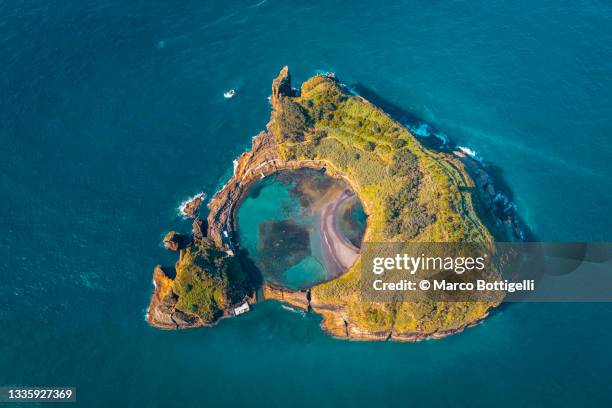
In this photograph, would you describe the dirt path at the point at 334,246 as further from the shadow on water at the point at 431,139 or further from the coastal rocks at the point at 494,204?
the coastal rocks at the point at 494,204

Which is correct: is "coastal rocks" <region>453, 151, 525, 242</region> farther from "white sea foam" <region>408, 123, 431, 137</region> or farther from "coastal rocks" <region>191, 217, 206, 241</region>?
"coastal rocks" <region>191, 217, 206, 241</region>

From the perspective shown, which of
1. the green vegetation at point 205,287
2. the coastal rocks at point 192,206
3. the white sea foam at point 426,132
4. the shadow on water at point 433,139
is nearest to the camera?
the green vegetation at point 205,287

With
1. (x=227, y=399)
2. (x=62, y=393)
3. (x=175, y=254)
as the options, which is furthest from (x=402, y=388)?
(x=62, y=393)

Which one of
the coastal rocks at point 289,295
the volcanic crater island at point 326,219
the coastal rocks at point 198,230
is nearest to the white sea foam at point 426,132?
the volcanic crater island at point 326,219

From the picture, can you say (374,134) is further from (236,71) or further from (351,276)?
(236,71)

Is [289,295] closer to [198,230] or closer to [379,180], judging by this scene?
[198,230]

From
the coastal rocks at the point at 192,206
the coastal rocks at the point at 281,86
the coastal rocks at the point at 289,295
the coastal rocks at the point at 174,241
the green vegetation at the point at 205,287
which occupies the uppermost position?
the coastal rocks at the point at 281,86

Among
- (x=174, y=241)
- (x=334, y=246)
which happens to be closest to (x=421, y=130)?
(x=334, y=246)
